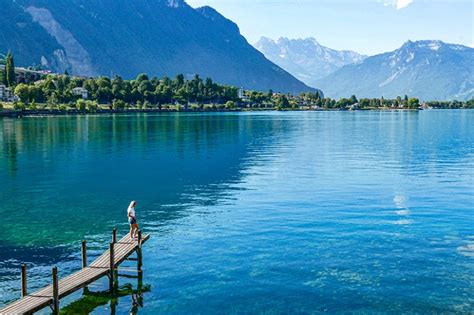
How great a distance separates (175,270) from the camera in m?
41.2

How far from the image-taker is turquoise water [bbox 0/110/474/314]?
3672 centimetres

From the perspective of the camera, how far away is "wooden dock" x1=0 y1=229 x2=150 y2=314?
31.3 metres

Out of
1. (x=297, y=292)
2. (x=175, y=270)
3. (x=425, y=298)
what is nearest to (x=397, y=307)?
(x=425, y=298)

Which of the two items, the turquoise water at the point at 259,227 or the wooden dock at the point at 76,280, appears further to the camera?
the turquoise water at the point at 259,227

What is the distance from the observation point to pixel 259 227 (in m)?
53.5

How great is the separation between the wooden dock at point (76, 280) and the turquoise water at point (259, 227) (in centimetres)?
168

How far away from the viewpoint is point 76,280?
35000mm

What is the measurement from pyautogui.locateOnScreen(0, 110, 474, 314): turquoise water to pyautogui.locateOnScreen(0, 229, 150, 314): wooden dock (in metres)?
1.68

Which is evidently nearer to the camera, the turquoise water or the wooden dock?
the wooden dock

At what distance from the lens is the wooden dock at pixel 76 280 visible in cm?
3133

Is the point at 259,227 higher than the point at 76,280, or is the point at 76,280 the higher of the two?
the point at 76,280

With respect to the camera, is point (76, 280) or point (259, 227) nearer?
point (76, 280)

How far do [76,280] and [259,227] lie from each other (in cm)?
2284

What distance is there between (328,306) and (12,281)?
23.8 m
